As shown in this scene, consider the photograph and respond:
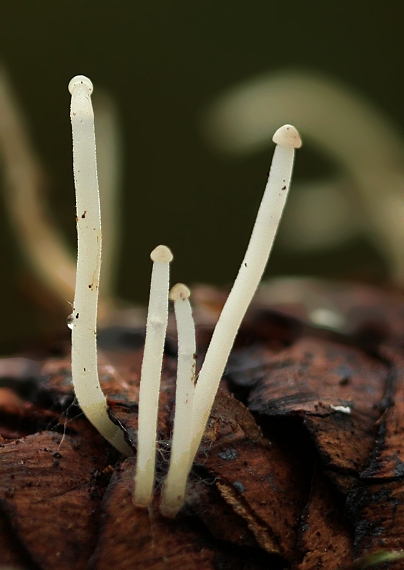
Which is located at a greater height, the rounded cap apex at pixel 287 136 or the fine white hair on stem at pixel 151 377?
the rounded cap apex at pixel 287 136

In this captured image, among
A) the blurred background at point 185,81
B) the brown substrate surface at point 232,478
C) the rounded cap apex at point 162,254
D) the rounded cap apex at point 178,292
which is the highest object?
the blurred background at point 185,81

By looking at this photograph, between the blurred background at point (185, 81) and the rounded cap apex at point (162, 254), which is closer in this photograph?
the rounded cap apex at point (162, 254)

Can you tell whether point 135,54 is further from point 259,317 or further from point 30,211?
point 259,317

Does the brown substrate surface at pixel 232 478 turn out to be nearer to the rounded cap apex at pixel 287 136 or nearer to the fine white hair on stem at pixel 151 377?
the fine white hair on stem at pixel 151 377

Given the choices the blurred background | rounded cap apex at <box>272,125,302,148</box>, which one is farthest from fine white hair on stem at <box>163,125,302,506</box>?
the blurred background

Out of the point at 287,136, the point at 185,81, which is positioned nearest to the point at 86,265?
the point at 287,136

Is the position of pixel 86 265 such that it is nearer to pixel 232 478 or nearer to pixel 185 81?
pixel 232 478

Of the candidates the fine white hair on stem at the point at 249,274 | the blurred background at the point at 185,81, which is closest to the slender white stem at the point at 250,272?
the fine white hair on stem at the point at 249,274

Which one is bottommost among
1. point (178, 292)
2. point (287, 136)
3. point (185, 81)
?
point (178, 292)
